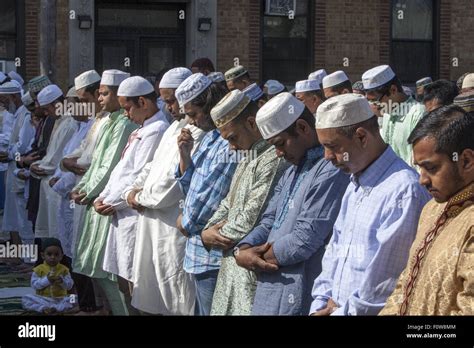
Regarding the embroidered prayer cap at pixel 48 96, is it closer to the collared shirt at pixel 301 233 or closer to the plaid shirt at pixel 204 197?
the plaid shirt at pixel 204 197

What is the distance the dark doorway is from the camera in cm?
1788

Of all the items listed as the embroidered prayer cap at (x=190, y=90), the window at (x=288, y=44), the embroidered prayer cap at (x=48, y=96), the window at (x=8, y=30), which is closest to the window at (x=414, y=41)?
the window at (x=288, y=44)

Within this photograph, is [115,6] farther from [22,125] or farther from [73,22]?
[22,125]

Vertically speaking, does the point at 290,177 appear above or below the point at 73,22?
below

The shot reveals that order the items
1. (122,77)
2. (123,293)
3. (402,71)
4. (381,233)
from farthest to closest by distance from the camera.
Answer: (402,71)
(122,77)
(123,293)
(381,233)

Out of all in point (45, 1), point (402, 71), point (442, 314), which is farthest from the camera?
point (402, 71)

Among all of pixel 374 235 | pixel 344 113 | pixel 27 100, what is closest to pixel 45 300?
pixel 27 100

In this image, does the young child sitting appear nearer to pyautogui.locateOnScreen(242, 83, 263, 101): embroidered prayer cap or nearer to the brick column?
pyautogui.locateOnScreen(242, 83, 263, 101): embroidered prayer cap

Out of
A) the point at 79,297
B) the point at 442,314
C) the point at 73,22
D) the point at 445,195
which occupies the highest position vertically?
the point at 73,22

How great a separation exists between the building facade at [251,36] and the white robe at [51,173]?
6.23m

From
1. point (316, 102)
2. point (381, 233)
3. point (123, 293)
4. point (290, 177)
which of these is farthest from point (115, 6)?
point (381, 233)

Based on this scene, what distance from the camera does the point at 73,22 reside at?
1734cm

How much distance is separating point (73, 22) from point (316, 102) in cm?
827

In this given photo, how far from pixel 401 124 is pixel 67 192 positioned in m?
3.03
